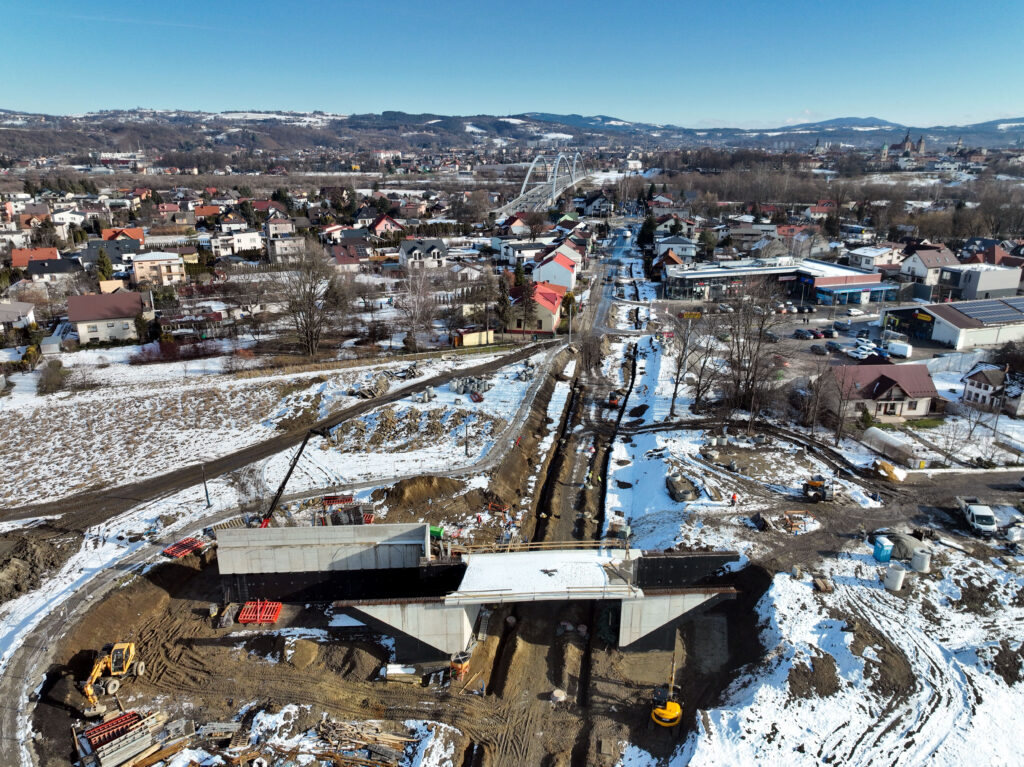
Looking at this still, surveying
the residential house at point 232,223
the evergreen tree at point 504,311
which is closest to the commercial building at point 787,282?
the evergreen tree at point 504,311

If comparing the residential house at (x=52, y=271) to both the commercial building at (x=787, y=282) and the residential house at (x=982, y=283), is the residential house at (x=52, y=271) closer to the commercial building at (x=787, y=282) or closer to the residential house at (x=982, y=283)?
the commercial building at (x=787, y=282)

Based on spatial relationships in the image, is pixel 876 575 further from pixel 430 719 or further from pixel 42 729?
pixel 42 729

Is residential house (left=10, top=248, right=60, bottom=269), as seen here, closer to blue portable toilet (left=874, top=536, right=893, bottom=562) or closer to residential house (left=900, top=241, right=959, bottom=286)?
blue portable toilet (left=874, top=536, right=893, bottom=562)

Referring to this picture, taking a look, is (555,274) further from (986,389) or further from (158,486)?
(158,486)

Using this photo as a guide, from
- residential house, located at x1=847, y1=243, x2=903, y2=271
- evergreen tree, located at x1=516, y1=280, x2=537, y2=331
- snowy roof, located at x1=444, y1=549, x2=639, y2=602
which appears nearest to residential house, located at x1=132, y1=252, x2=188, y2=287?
evergreen tree, located at x1=516, y1=280, x2=537, y2=331

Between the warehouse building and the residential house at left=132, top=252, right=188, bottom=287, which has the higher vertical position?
the residential house at left=132, top=252, right=188, bottom=287

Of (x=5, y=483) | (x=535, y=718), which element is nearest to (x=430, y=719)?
(x=535, y=718)
